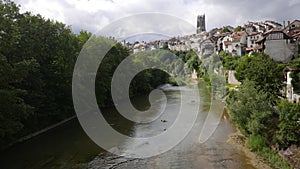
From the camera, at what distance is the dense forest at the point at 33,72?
564 inches

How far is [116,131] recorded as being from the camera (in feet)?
66.7

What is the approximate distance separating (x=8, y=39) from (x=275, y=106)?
53.1 feet

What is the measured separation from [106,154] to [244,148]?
7710 mm

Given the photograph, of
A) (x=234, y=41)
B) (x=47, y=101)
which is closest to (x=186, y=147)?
(x=47, y=101)

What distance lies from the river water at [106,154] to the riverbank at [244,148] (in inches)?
11.7

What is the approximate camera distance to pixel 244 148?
623 inches

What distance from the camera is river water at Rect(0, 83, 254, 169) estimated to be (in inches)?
541

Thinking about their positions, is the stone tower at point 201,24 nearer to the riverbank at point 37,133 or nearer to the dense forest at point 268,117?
the riverbank at point 37,133

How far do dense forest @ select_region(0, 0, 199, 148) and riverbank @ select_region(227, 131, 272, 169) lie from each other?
11.7 m

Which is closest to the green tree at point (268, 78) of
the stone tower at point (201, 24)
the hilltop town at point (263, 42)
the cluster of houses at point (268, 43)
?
the cluster of houses at point (268, 43)

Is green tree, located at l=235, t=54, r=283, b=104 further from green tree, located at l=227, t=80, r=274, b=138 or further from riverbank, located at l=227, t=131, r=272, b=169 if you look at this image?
riverbank, located at l=227, t=131, r=272, b=169

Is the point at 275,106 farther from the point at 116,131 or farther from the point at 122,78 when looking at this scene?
the point at 122,78

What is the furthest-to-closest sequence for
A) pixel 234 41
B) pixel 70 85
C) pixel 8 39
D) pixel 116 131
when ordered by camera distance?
pixel 234 41, pixel 70 85, pixel 116 131, pixel 8 39

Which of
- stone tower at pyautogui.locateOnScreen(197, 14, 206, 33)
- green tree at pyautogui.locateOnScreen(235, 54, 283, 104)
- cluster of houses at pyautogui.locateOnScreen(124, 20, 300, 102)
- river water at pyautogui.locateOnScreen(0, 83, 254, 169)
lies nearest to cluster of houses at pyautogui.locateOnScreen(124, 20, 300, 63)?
cluster of houses at pyautogui.locateOnScreen(124, 20, 300, 102)
